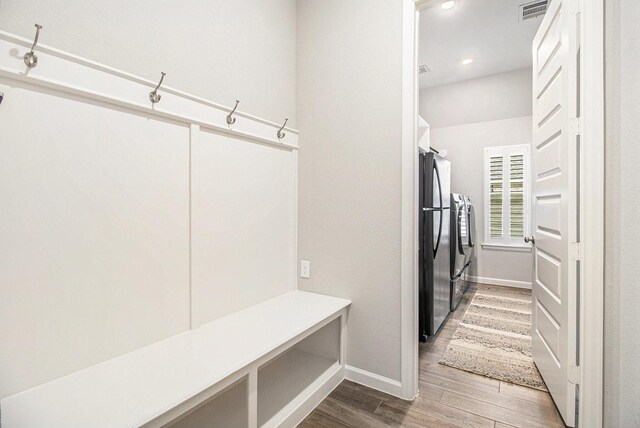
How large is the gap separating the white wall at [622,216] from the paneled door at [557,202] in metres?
0.13

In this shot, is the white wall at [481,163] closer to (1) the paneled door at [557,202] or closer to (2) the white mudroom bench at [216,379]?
(1) the paneled door at [557,202]

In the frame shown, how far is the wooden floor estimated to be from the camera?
1574 mm

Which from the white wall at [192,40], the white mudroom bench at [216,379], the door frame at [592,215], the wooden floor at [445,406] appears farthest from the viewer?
the wooden floor at [445,406]

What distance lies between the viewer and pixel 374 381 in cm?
186

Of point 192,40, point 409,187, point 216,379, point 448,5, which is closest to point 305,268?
point 409,187

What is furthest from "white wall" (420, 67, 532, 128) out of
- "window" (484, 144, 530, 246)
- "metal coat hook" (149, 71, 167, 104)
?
"metal coat hook" (149, 71, 167, 104)

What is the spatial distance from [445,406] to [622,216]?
1.30 m

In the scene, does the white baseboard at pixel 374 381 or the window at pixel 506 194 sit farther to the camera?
the window at pixel 506 194

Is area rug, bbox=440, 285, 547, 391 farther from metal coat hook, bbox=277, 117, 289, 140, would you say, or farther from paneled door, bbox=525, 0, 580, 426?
metal coat hook, bbox=277, 117, 289, 140

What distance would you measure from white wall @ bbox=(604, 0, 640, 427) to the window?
10.8 feet

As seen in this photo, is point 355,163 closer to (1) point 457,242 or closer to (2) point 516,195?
(1) point 457,242

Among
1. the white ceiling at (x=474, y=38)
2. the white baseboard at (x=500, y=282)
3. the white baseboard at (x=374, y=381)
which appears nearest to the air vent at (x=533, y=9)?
the white ceiling at (x=474, y=38)

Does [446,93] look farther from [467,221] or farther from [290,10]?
[290,10]

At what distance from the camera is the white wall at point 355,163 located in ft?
5.94
